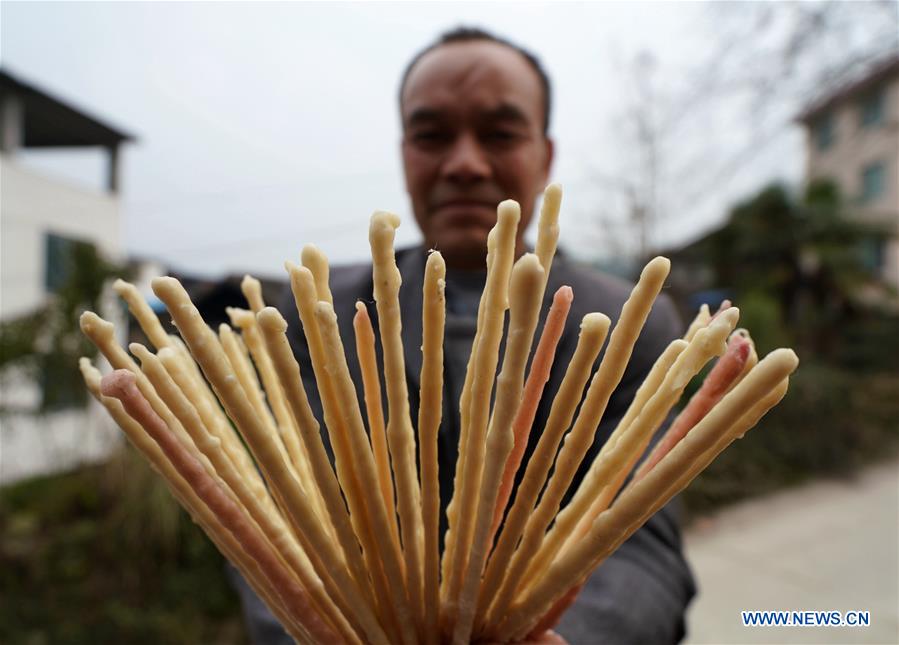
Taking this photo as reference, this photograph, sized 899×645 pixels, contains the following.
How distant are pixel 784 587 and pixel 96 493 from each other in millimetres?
2423

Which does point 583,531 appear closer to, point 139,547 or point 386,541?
point 386,541

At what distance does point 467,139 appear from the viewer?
18.2 inches

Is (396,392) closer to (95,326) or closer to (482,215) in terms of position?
(95,326)

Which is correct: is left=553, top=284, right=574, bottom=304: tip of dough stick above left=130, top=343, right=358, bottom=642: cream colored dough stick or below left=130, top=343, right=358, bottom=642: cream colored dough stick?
above

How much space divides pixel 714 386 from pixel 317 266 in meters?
0.16

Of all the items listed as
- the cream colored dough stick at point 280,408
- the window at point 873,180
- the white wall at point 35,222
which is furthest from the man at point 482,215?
the window at point 873,180

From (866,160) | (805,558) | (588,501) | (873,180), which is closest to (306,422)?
(588,501)

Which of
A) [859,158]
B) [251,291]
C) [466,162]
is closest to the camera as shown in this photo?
[251,291]

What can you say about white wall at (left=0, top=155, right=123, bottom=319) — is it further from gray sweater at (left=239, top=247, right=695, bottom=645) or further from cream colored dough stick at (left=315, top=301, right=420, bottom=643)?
cream colored dough stick at (left=315, top=301, right=420, bottom=643)

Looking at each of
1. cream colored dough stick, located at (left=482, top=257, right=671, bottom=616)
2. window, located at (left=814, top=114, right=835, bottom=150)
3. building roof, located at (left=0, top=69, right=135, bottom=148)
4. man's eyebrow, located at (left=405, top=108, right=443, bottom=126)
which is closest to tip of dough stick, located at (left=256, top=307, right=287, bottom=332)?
cream colored dough stick, located at (left=482, top=257, right=671, bottom=616)

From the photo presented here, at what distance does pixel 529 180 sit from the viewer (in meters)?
0.49

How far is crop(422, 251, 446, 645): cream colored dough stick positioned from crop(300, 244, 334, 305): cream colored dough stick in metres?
0.04

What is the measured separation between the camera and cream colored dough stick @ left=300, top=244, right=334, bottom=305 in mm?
186

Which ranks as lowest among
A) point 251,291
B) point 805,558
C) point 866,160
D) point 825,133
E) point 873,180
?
point 805,558
